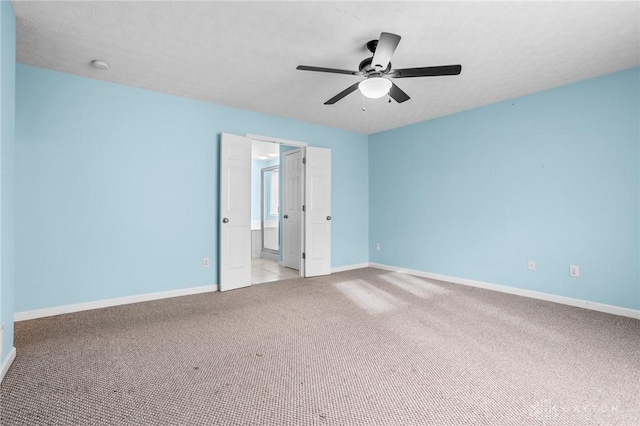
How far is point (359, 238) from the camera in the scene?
232 inches

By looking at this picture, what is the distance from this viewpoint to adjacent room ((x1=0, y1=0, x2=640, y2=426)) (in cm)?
192

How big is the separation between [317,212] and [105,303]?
10.1 feet

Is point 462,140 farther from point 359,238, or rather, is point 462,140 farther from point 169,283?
point 169,283

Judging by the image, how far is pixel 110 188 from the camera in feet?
11.5

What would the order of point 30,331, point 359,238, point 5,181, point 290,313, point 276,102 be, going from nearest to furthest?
point 5,181 → point 30,331 → point 290,313 → point 276,102 → point 359,238

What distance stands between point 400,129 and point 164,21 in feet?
13.2

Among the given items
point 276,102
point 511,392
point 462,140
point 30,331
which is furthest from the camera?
point 462,140

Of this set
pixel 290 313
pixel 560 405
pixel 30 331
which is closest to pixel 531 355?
pixel 560 405

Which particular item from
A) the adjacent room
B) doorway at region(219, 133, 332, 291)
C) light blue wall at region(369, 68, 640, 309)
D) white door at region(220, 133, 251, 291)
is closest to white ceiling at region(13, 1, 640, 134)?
the adjacent room

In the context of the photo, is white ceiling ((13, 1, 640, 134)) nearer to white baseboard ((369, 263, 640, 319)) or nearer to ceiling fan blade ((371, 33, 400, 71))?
ceiling fan blade ((371, 33, 400, 71))

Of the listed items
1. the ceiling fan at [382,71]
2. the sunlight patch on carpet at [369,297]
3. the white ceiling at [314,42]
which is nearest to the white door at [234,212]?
the white ceiling at [314,42]

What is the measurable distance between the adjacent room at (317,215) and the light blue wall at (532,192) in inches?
1.0

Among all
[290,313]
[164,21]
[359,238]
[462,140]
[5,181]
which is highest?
[164,21]

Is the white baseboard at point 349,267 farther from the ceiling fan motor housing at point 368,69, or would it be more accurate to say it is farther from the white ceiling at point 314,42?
the ceiling fan motor housing at point 368,69
